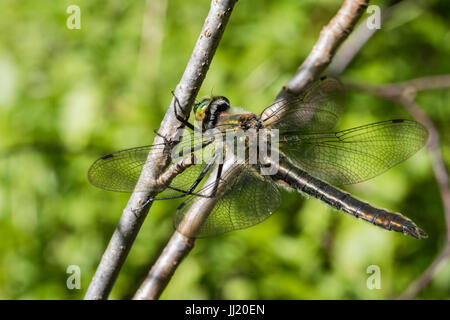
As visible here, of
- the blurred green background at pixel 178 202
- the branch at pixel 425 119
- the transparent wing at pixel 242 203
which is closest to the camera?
the transparent wing at pixel 242 203

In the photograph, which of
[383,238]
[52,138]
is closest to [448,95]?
[383,238]

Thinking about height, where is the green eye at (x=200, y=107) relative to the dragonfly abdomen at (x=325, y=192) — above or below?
above

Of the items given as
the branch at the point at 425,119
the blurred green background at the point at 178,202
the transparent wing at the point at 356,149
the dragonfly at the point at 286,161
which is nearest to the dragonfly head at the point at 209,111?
the dragonfly at the point at 286,161

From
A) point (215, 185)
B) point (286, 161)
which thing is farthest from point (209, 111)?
point (286, 161)

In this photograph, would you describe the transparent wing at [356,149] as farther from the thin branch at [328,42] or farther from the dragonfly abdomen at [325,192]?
the thin branch at [328,42]

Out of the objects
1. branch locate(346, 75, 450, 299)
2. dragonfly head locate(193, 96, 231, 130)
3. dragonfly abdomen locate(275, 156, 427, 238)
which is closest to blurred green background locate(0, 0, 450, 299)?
branch locate(346, 75, 450, 299)

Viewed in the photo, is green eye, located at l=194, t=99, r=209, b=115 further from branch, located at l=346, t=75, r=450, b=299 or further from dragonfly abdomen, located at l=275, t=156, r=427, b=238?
branch, located at l=346, t=75, r=450, b=299
